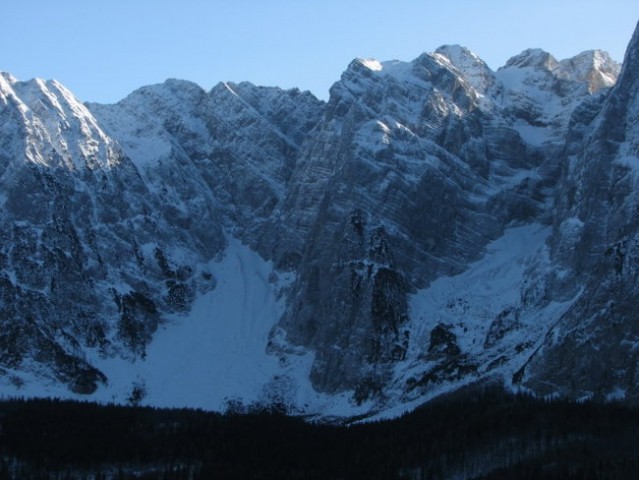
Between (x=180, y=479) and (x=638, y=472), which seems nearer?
(x=638, y=472)

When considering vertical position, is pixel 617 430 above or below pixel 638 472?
above

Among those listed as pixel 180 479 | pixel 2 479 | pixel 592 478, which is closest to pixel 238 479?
pixel 180 479

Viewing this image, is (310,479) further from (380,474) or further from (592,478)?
(592,478)

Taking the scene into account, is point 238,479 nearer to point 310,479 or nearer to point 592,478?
point 310,479

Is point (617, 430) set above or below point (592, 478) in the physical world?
above

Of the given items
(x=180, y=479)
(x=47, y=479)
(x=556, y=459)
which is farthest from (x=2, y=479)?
(x=556, y=459)

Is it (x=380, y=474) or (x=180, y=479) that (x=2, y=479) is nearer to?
(x=180, y=479)

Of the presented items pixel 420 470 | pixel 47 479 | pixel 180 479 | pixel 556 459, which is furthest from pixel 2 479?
pixel 556 459

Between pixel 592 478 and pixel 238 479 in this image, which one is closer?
pixel 592 478
